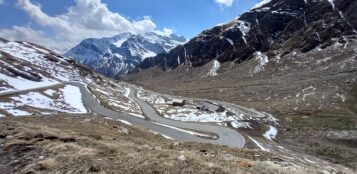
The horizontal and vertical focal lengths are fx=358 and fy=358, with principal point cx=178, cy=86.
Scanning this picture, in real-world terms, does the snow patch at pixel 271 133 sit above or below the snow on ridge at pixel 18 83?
above

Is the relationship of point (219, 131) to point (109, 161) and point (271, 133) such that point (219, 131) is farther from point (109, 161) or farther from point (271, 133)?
point (109, 161)

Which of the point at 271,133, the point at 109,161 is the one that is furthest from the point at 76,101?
the point at 109,161

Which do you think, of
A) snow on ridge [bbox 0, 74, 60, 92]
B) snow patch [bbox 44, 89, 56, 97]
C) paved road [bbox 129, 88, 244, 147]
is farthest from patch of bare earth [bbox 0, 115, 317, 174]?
snow on ridge [bbox 0, 74, 60, 92]

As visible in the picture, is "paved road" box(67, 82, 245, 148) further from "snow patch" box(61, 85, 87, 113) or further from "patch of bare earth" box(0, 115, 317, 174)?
"patch of bare earth" box(0, 115, 317, 174)

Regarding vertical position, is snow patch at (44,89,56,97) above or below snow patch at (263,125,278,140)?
below

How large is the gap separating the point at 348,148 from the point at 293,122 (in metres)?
32.7

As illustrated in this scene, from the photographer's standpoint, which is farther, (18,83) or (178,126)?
(18,83)

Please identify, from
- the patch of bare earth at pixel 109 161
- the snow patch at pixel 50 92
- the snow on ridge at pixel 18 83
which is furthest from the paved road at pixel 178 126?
the patch of bare earth at pixel 109 161

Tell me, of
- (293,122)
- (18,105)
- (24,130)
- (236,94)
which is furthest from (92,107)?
(236,94)

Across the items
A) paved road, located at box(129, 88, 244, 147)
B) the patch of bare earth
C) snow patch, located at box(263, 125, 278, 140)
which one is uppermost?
snow patch, located at box(263, 125, 278, 140)

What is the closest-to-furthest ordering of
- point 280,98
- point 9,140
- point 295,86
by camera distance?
1. point 9,140
2. point 280,98
3. point 295,86

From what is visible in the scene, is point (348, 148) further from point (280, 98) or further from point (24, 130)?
point (280, 98)

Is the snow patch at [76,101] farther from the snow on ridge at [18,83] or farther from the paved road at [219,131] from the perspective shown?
the paved road at [219,131]

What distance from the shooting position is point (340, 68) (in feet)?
635
